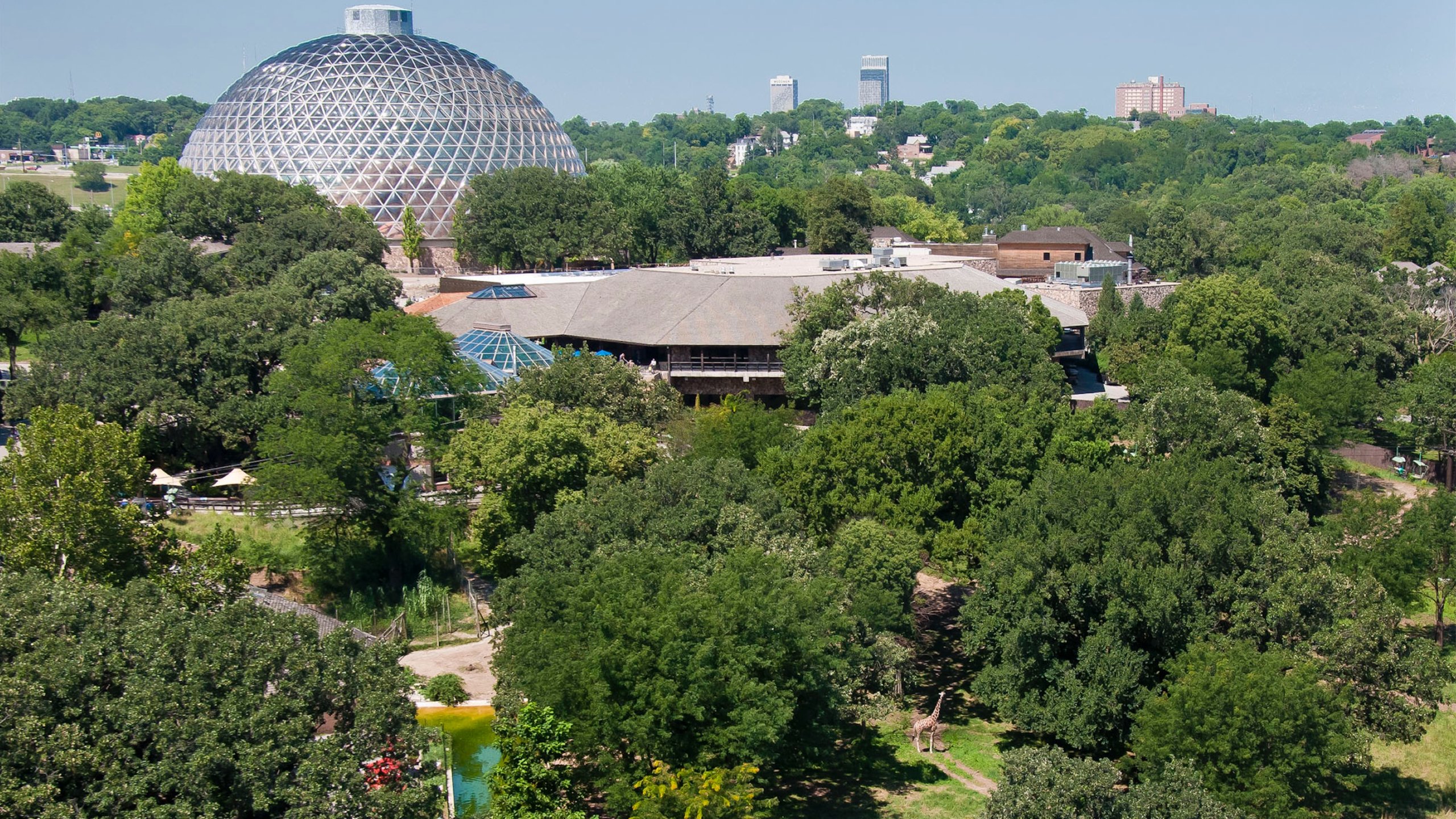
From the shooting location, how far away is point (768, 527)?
3041 centimetres

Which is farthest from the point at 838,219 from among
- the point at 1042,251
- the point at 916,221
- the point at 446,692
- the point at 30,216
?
the point at 446,692

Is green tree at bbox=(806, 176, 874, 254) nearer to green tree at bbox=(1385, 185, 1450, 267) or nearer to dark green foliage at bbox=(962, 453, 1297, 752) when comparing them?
green tree at bbox=(1385, 185, 1450, 267)

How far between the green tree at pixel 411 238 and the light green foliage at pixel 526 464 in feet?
141

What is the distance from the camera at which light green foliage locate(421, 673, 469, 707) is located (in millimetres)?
28922

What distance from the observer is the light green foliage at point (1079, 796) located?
851 inches

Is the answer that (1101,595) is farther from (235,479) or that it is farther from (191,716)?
(235,479)

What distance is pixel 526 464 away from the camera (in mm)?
34688

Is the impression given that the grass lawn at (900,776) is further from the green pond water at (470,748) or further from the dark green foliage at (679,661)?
the green pond water at (470,748)

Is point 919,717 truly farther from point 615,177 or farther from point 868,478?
point 615,177

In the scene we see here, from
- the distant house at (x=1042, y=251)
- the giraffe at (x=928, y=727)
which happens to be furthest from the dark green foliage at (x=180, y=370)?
the distant house at (x=1042, y=251)

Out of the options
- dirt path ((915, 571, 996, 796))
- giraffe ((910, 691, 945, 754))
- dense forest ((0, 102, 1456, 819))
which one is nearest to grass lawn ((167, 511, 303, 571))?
dense forest ((0, 102, 1456, 819))

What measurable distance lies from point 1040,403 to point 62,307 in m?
35.1

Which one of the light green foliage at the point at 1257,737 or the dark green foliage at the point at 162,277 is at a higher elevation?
the dark green foliage at the point at 162,277

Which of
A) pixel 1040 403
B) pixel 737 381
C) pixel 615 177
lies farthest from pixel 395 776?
pixel 615 177
